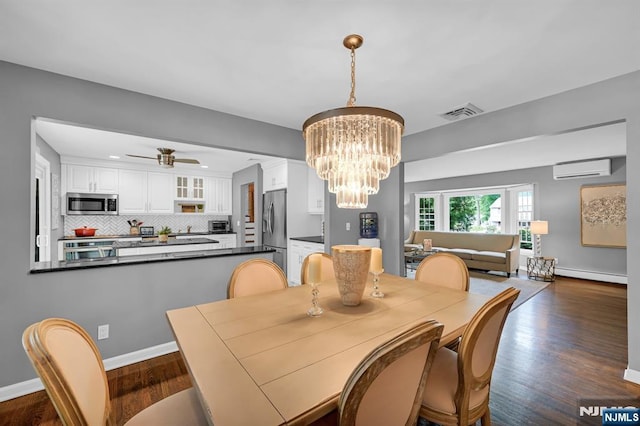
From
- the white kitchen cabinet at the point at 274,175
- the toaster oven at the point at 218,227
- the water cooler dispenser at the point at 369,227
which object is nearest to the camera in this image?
the water cooler dispenser at the point at 369,227

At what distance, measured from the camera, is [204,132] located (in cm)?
288

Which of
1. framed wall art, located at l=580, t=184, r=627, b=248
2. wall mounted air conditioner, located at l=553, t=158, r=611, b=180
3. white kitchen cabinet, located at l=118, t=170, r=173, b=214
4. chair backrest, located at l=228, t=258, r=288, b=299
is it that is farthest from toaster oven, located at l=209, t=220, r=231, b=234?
framed wall art, located at l=580, t=184, r=627, b=248

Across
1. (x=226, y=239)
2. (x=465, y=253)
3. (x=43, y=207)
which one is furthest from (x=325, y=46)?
(x=465, y=253)

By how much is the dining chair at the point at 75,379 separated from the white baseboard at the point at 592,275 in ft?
24.3

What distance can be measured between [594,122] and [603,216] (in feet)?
14.8

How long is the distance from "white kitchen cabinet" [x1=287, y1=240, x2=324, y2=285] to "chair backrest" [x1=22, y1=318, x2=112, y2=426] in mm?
3599

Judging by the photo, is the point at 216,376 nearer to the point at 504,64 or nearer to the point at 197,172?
the point at 504,64

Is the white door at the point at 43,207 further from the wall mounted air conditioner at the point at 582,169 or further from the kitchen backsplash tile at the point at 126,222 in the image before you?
the wall mounted air conditioner at the point at 582,169

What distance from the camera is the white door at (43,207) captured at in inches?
145

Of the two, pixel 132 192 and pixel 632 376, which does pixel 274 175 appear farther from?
pixel 632 376

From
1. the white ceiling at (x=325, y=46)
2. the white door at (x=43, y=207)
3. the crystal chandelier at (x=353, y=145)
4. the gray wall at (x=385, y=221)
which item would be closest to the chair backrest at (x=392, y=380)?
the crystal chandelier at (x=353, y=145)

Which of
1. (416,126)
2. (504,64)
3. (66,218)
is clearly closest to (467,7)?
(504,64)

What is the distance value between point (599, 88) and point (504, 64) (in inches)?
39.7

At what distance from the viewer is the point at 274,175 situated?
533 cm
